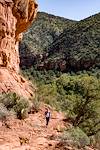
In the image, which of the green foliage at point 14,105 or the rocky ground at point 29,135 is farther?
the green foliage at point 14,105

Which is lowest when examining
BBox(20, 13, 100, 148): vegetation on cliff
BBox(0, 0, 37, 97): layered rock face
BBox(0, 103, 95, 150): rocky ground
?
BBox(0, 103, 95, 150): rocky ground

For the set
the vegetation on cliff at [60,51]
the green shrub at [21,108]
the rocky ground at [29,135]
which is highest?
the vegetation on cliff at [60,51]

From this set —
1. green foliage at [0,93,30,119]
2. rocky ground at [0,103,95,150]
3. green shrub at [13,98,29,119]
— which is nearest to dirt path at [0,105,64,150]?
rocky ground at [0,103,95,150]

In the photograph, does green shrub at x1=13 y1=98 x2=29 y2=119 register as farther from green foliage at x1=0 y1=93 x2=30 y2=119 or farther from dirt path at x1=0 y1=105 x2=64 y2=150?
dirt path at x1=0 y1=105 x2=64 y2=150

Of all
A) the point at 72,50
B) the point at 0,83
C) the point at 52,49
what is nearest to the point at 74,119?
the point at 0,83

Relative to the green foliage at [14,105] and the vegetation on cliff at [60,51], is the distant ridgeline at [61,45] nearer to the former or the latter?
the vegetation on cliff at [60,51]

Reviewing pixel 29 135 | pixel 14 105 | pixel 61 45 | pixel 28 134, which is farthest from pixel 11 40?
pixel 61 45

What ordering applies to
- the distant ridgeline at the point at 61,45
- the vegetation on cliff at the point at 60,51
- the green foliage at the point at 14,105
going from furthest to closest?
the distant ridgeline at the point at 61,45 < the vegetation on cliff at the point at 60,51 < the green foliage at the point at 14,105

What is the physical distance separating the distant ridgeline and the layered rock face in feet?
163

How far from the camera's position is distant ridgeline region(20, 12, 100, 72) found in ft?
267

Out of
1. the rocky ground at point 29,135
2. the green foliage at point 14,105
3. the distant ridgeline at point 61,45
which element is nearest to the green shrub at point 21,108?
the green foliage at point 14,105

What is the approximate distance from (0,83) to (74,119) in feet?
18.6

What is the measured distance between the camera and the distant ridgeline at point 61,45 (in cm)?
8131

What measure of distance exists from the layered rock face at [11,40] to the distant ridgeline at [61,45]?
163 ft
